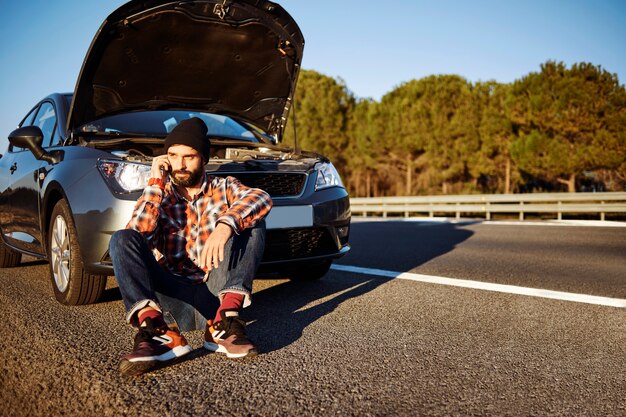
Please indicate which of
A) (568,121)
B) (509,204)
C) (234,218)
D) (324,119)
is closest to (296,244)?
(234,218)

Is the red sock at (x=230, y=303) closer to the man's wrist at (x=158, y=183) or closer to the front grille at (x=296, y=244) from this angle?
the man's wrist at (x=158, y=183)

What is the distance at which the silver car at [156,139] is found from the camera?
3.40m

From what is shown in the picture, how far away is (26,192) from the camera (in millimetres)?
4363

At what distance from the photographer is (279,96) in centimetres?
520

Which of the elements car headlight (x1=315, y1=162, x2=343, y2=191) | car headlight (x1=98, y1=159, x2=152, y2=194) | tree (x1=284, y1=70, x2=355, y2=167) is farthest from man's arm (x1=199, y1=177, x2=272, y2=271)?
tree (x1=284, y1=70, x2=355, y2=167)

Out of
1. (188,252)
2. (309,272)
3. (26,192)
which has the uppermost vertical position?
(26,192)

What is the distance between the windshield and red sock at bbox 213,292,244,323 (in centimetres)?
218

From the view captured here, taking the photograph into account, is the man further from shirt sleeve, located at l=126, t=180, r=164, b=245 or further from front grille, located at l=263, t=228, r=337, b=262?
front grille, located at l=263, t=228, r=337, b=262

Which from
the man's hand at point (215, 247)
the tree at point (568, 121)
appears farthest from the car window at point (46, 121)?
the tree at point (568, 121)

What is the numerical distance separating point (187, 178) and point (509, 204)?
15.3 m

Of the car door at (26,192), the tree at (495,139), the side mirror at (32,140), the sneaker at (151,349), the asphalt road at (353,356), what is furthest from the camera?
the tree at (495,139)

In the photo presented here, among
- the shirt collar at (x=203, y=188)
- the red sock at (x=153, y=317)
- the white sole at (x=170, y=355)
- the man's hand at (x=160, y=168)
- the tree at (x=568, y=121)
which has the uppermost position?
the tree at (x=568, y=121)

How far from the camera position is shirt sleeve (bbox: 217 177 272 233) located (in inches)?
103

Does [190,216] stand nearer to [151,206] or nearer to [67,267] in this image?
[151,206]
